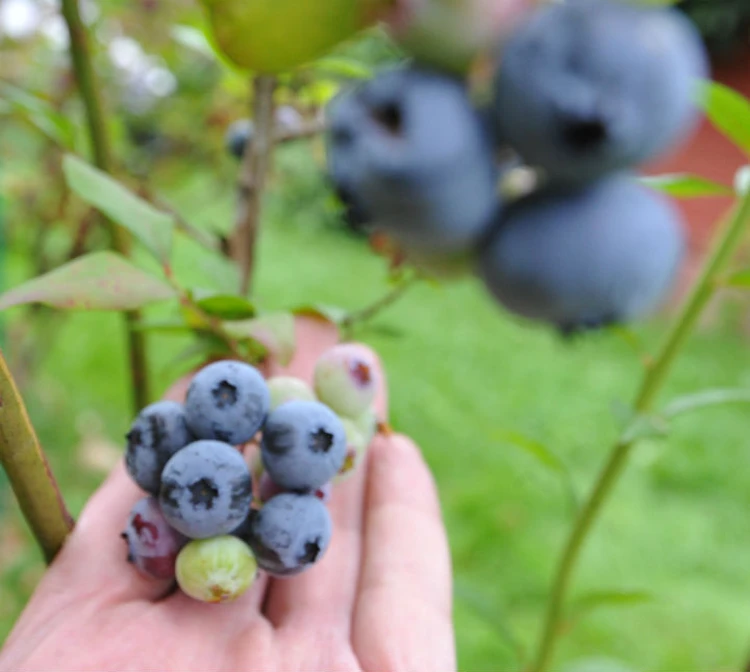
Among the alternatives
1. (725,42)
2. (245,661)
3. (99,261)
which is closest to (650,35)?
(99,261)

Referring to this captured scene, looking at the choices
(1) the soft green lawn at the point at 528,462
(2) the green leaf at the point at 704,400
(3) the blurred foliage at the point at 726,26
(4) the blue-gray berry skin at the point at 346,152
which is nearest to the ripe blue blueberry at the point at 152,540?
(1) the soft green lawn at the point at 528,462

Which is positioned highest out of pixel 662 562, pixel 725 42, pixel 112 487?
pixel 112 487

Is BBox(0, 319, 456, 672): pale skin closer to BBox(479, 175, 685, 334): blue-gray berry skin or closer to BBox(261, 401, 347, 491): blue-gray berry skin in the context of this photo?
BBox(261, 401, 347, 491): blue-gray berry skin

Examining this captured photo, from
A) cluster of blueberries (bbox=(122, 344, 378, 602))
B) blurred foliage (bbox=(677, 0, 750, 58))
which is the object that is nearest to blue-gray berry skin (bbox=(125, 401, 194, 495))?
cluster of blueberries (bbox=(122, 344, 378, 602))

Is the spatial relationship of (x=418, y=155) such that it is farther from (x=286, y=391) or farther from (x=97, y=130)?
(x=97, y=130)

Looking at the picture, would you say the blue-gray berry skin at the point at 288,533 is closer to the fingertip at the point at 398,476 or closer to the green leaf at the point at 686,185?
the fingertip at the point at 398,476

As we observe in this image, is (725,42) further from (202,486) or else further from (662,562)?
(202,486)
